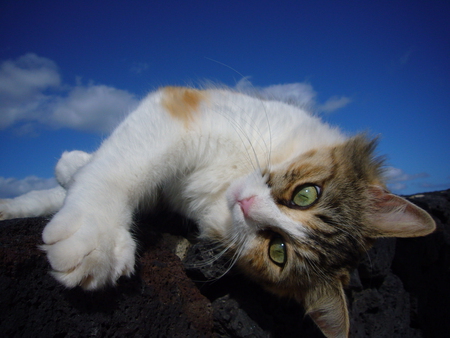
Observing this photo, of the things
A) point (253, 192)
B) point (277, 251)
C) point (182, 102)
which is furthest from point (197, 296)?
point (182, 102)

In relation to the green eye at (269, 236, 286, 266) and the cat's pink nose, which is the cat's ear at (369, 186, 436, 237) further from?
the cat's pink nose

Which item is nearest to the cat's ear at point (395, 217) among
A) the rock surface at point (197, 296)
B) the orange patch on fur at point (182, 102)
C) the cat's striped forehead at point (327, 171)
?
the cat's striped forehead at point (327, 171)

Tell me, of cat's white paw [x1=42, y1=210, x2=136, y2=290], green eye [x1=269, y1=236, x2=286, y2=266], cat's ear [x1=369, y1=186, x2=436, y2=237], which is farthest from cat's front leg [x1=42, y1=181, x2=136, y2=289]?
cat's ear [x1=369, y1=186, x2=436, y2=237]

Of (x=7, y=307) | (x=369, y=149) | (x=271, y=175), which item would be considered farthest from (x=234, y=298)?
(x=369, y=149)

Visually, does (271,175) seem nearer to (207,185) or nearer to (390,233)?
(207,185)

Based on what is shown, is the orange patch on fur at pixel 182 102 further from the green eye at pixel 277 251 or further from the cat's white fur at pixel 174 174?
the green eye at pixel 277 251

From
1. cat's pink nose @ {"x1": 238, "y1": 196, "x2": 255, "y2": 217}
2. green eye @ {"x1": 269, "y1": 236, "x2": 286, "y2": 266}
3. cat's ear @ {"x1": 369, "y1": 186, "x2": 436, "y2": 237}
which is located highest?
cat's ear @ {"x1": 369, "y1": 186, "x2": 436, "y2": 237}
